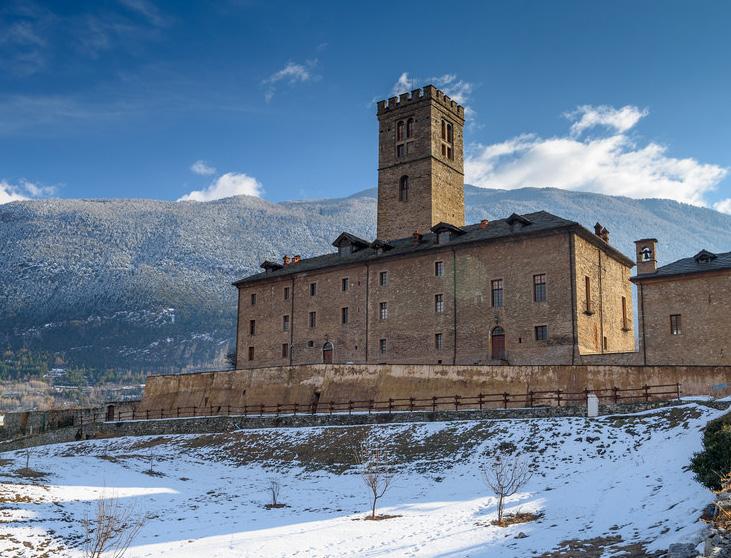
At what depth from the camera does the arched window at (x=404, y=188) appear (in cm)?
5632

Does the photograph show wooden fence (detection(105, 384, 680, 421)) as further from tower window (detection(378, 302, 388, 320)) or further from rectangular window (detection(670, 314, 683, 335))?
tower window (detection(378, 302, 388, 320))

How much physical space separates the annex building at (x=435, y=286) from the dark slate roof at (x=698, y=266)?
4.03 metres

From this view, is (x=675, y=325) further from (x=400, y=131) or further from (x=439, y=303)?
(x=400, y=131)

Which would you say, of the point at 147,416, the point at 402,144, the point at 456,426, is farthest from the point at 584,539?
the point at 402,144

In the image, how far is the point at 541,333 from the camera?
41312 mm

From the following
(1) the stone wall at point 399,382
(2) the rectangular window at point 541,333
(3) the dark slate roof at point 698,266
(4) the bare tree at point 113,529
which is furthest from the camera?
(2) the rectangular window at point 541,333

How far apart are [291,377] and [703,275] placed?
2166 centimetres

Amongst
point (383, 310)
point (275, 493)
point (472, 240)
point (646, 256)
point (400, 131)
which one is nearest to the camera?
point (275, 493)

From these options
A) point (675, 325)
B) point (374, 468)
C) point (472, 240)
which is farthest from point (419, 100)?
point (374, 468)

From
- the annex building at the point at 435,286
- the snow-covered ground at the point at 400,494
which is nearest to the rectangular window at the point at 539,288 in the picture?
the annex building at the point at 435,286

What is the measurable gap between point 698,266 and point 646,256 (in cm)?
325

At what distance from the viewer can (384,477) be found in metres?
25.2

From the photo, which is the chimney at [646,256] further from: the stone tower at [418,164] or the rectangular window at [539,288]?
the stone tower at [418,164]

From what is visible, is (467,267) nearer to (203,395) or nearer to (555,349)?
(555,349)
